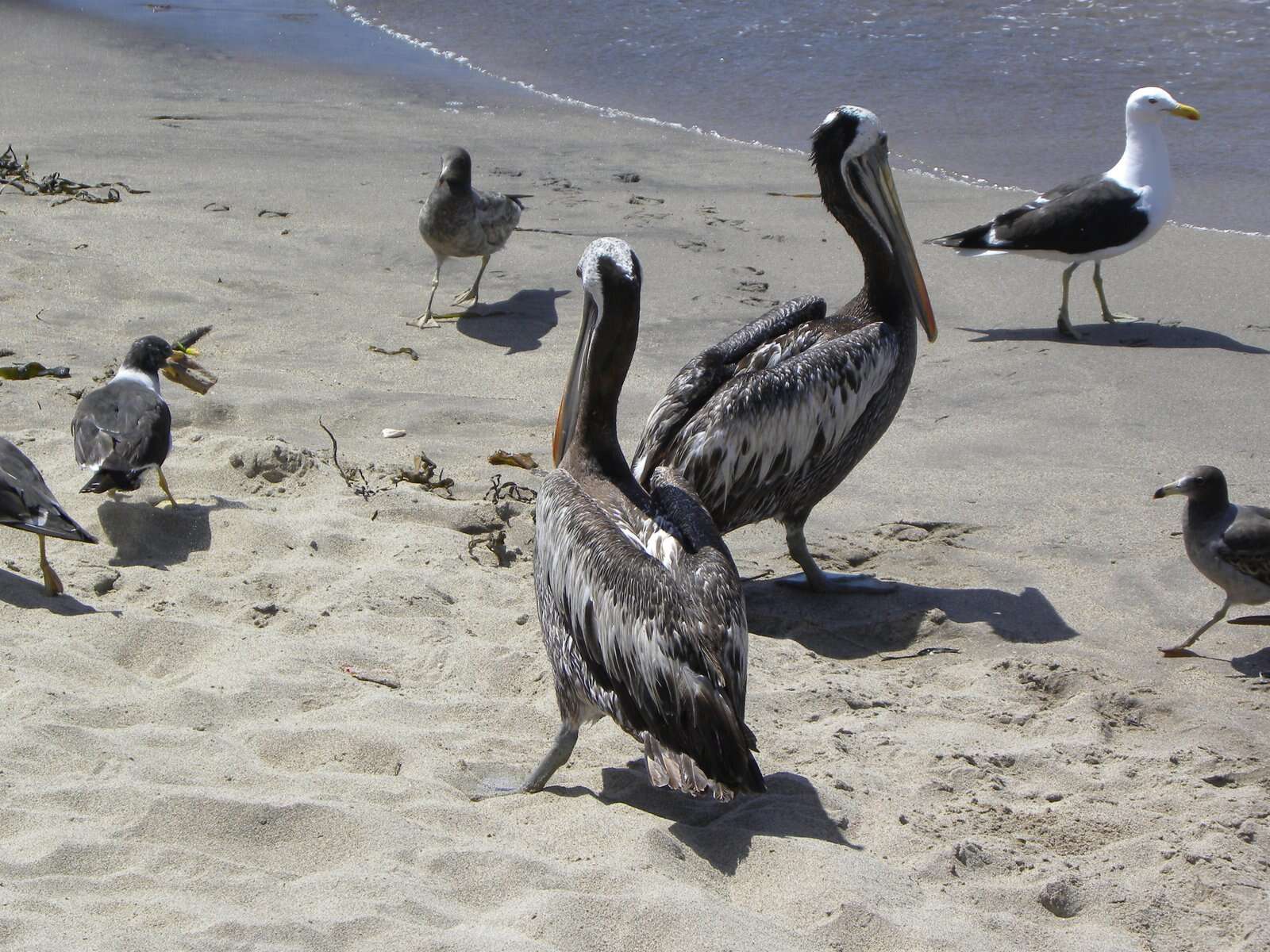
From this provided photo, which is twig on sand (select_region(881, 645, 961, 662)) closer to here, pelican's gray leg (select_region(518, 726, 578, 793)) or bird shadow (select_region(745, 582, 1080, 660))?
bird shadow (select_region(745, 582, 1080, 660))

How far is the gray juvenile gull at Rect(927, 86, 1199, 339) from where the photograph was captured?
24.6 feet

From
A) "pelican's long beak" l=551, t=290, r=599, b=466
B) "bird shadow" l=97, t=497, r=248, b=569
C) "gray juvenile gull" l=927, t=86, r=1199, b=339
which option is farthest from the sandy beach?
"pelican's long beak" l=551, t=290, r=599, b=466

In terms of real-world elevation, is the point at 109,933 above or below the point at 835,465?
below

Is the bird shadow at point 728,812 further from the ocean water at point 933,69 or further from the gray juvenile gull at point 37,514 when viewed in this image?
the ocean water at point 933,69

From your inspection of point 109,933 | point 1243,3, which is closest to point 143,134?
point 109,933

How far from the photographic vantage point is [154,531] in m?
4.57

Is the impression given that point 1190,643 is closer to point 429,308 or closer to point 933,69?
point 429,308

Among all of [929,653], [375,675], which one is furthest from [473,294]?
[375,675]

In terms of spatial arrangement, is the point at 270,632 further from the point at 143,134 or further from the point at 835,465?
the point at 143,134

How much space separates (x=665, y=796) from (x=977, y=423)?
3.37 metres

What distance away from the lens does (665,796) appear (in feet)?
11.1

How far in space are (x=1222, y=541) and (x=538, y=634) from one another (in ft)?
7.16

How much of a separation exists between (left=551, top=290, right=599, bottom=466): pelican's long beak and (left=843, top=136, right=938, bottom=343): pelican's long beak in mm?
1800

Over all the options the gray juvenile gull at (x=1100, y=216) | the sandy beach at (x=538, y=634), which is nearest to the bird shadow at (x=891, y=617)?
the sandy beach at (x=538, y=634)
